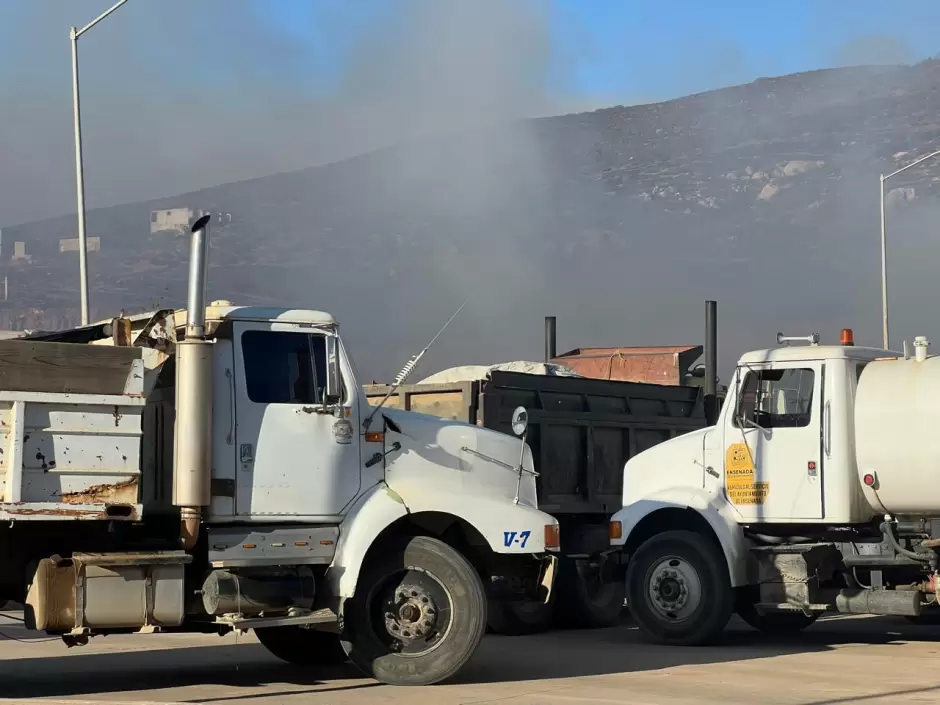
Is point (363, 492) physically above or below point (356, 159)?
below

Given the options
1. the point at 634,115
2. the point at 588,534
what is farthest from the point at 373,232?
the point at 588,534

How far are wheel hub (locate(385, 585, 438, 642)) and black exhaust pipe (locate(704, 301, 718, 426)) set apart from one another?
24.7 ft

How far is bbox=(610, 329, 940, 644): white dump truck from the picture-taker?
12.0 m

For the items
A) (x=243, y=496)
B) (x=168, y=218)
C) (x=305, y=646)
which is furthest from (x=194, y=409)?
(x=168, y=218)

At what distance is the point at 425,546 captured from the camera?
Result: 10.2 m

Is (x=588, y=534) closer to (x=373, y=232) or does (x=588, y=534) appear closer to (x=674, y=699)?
(x=674, y=699)

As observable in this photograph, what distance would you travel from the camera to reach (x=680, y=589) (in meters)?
13.0

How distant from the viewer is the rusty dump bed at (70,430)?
8812 mm

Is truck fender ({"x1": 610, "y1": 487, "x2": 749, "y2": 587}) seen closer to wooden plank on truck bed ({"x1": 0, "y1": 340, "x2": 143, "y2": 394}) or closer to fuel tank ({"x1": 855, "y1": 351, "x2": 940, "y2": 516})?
fuel tank ({"x1": 855, "y1": 351, "x2": 940, "y2": 516})

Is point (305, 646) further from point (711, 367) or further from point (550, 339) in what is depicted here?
point (550, 339)

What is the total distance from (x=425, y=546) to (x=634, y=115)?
568 ft

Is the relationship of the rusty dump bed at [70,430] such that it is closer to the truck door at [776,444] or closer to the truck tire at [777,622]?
the truck door at [776,444]

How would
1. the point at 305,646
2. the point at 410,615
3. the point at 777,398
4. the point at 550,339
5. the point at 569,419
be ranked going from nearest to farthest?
the point at 410,615 → the point at 305,646 → the point at 777,398 → the point at 569,419 → the point at 550,339

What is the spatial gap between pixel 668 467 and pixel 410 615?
4.40 m
